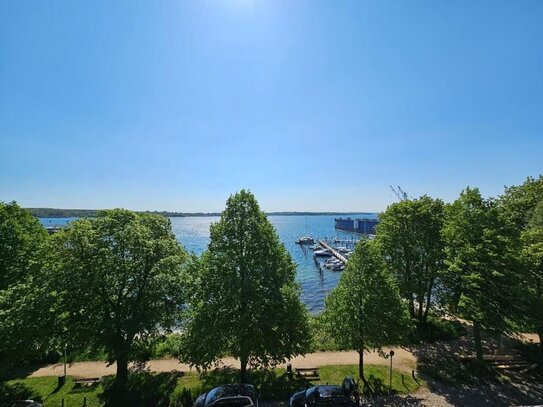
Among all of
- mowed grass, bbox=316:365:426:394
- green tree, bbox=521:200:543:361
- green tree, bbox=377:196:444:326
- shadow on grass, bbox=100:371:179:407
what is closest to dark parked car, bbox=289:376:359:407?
mowed grass, bbox=316:365:426:394

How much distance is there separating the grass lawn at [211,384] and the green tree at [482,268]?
569 cm

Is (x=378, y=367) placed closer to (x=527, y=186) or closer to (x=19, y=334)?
(x=19, y=334)

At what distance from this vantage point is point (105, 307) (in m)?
17.6

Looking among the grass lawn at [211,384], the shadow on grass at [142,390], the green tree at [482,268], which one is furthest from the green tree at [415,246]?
the shadow on grass at [142,390]

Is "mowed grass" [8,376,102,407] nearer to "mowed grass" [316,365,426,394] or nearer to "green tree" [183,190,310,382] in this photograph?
"green tree" [183,190,310,382]

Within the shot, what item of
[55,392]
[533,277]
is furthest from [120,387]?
[533,277]

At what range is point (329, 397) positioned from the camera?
1509 cm

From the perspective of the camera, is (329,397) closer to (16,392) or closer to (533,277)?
(533,277)

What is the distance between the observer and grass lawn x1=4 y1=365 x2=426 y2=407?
1773 centimetres

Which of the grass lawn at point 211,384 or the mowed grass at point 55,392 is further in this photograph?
the grass lawn at point 211,384

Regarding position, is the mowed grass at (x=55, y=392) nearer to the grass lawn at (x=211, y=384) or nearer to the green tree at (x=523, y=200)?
the grass lawn at (x=211, y=384)

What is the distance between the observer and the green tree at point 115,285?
16.9 metres

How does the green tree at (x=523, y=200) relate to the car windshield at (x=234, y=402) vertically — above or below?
above

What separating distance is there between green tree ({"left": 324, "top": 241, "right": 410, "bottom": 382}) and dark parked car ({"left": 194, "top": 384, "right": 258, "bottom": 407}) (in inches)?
266
